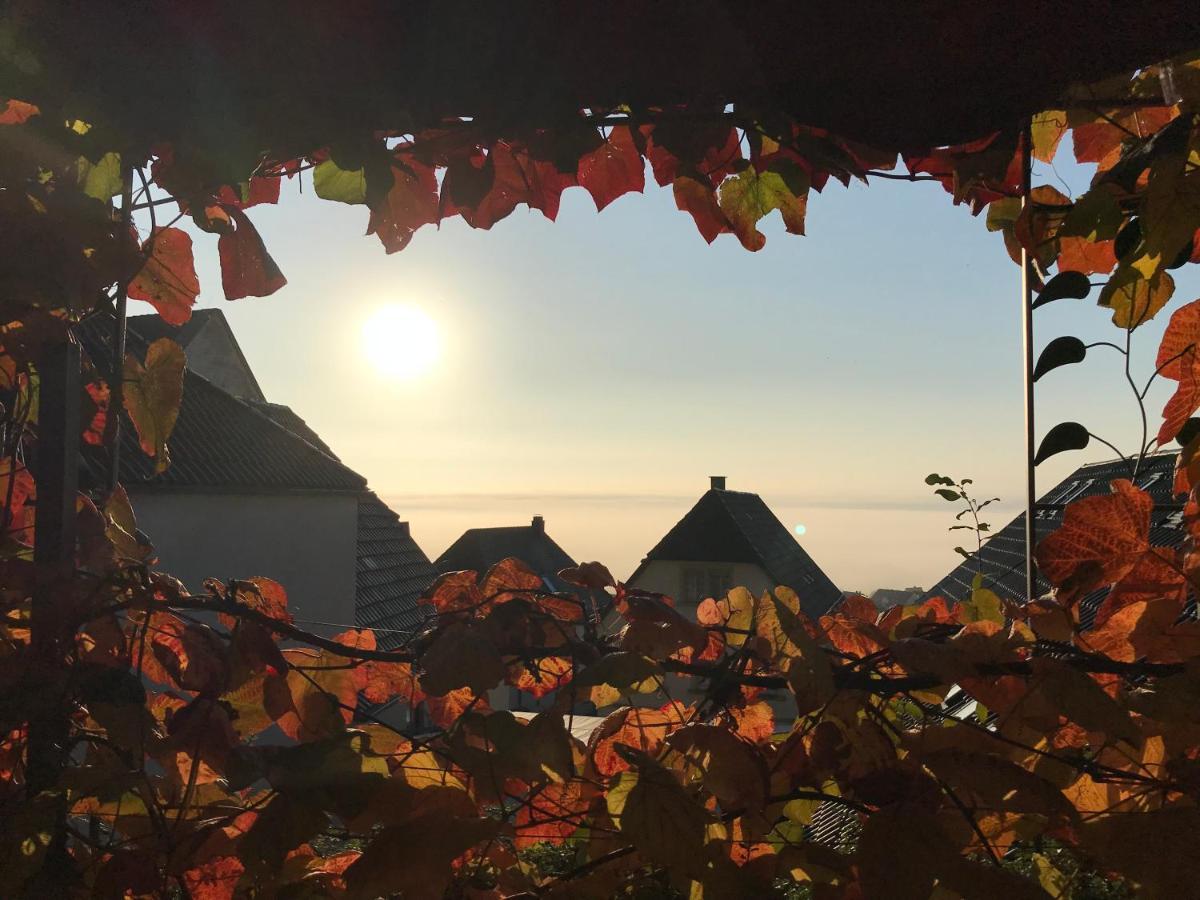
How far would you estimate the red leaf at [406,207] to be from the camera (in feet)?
3.92

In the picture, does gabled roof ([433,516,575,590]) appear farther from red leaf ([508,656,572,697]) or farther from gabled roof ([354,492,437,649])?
red leaf ([508,656,572,697])

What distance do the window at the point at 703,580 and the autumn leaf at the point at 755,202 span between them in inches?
796

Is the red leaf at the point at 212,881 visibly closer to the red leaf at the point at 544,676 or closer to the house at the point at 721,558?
the red leaf at the point at 544,676

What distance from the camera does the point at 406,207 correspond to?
1.21 meters

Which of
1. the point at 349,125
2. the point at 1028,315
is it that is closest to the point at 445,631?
the point at 349,125

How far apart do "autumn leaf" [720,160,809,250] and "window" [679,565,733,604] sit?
20217 mm

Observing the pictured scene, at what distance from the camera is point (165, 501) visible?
41.9 ft

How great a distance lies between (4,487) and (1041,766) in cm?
132

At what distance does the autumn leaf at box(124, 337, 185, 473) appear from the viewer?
1188 millimetres

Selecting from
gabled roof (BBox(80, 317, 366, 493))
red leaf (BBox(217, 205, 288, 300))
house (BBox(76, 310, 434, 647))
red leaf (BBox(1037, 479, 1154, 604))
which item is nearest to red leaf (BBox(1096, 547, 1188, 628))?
red leaf (BBox(1037, 479, 1154, 604))

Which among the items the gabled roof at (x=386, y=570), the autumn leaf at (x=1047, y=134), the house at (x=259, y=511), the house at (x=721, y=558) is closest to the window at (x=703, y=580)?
the house at (x=721, y=558)

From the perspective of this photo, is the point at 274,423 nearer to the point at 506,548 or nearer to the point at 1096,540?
the point at 1096,540

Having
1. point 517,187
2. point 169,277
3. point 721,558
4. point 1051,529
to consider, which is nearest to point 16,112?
point 169,277

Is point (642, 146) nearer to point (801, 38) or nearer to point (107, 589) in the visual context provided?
point (801, 38)
